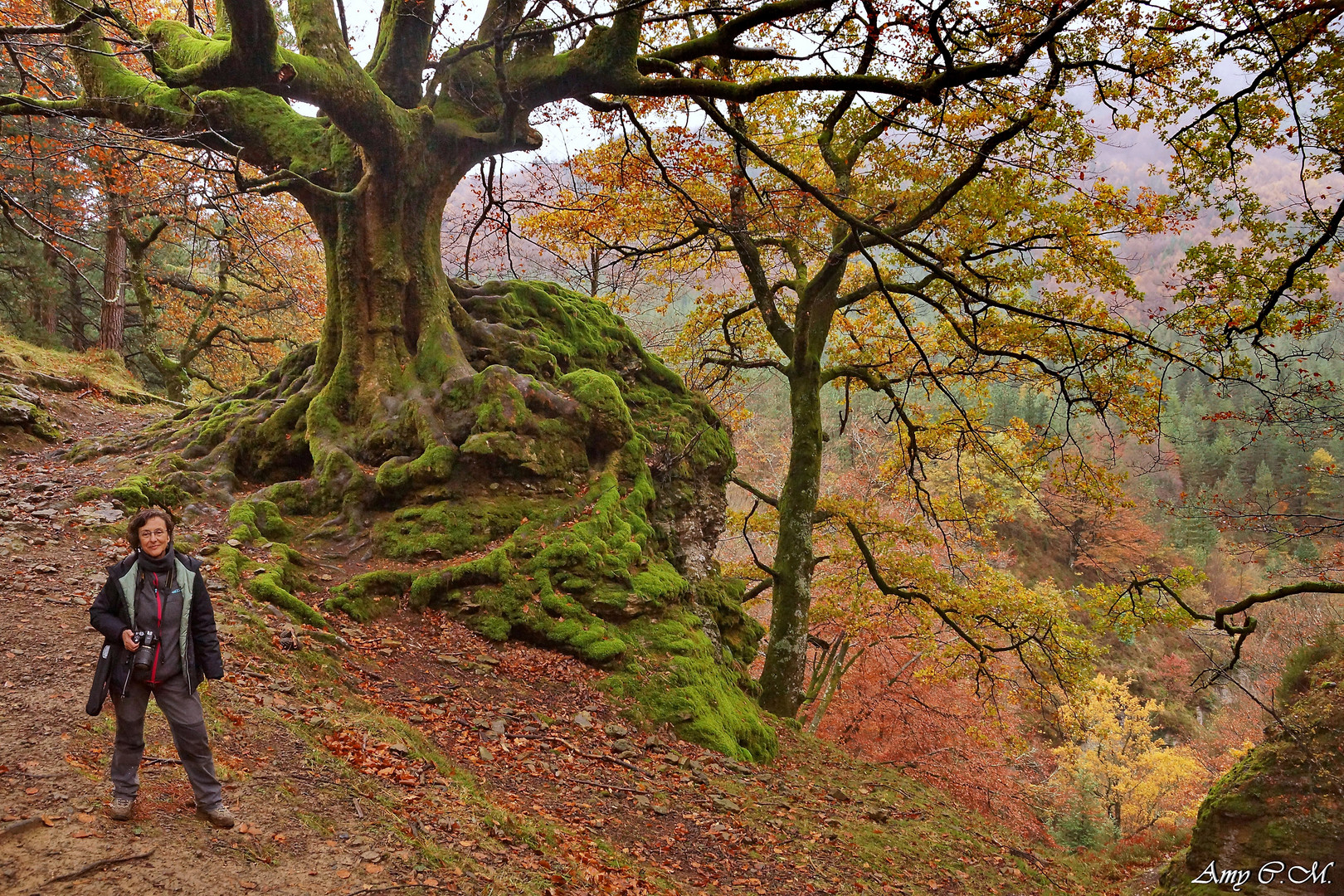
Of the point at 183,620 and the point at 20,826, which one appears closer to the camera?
the point at 20,826

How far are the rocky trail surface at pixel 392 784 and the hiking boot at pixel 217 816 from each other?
1.5 inches

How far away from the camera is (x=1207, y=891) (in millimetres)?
6219

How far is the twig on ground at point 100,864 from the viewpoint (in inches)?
106

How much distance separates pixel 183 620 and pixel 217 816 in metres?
0.96

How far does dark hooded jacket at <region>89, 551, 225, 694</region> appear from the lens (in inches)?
122

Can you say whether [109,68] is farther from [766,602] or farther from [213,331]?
[766,602]

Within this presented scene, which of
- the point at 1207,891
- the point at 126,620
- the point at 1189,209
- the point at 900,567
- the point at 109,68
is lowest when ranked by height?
the point at 1207,891

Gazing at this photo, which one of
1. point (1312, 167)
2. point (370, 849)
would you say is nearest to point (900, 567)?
point (1312, 167)

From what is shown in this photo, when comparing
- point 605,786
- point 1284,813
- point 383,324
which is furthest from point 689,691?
point 383,324

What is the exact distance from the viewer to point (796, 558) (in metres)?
11.0

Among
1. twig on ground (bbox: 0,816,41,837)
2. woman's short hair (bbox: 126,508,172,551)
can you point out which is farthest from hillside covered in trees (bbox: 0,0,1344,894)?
woman's short hair (bbox: 126,508,172,551)

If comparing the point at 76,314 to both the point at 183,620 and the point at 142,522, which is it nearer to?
Answer: the point at 142,522

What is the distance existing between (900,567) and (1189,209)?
21.8ft

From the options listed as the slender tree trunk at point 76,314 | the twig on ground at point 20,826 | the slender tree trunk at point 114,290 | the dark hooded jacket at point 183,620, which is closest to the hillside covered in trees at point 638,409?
the twig on ground at point 20,826
